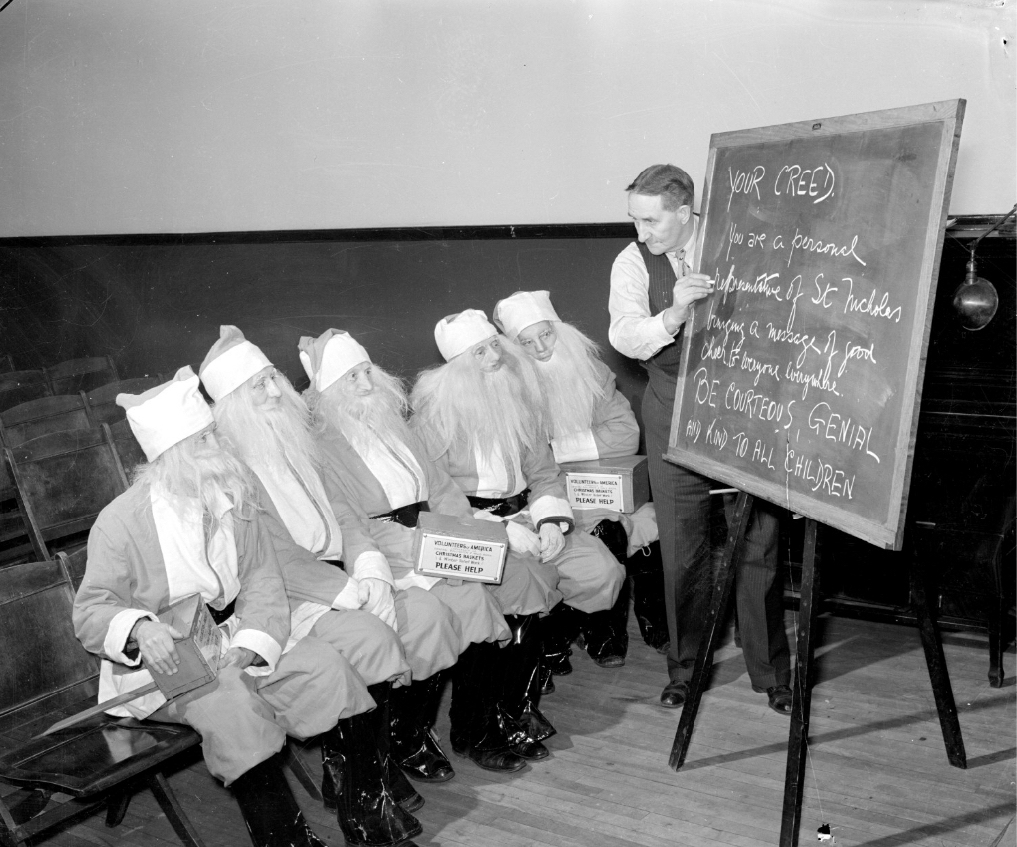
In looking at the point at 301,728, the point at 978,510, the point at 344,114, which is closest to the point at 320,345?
the point at 344,114

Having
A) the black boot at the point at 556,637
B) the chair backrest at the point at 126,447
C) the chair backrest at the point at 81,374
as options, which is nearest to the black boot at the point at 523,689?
the black boot at the point at 556,637

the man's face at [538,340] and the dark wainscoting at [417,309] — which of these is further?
the man's face at [538,340]

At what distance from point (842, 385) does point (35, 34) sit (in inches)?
121

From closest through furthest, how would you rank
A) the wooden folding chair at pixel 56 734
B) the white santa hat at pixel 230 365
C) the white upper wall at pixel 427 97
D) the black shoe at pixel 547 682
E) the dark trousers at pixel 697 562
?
the wooden folding chair at pixel 56 734 → the white santa hat at pixel 230 365 → the dark trousers at pixel 697 562 → the white upper wall at pixel 427 97 → the black shoe at pixel 547 682

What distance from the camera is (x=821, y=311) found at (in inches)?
110

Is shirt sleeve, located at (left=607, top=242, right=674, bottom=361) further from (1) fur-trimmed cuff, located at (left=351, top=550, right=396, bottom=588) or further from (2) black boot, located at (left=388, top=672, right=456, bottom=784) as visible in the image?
(2) black boot, located at (left=388, top=672, right=456, bottom=784)

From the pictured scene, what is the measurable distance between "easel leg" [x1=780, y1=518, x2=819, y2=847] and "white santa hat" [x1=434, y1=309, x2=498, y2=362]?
1658 mm

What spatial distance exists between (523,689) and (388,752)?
64 centimetres

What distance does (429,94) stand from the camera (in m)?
4.36

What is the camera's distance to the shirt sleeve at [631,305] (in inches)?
140

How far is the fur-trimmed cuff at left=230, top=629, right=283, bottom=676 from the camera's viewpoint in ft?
9.45

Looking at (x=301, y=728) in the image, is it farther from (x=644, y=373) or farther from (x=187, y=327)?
(x=644, y=373)

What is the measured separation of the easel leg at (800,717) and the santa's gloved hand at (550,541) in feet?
3.91

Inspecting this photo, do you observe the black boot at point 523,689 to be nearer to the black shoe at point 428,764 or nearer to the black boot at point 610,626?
the black shoe at point 428,764
